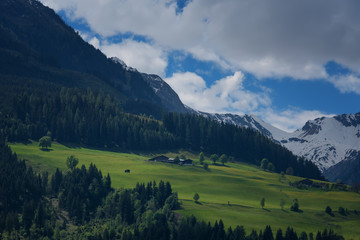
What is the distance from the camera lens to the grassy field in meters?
120

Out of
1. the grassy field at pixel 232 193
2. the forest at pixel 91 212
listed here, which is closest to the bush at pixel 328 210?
the grassy field at pixel 232 193

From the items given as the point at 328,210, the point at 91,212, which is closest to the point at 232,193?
the point at 328,210

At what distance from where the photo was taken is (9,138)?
626 ft

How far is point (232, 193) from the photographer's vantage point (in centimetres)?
15500

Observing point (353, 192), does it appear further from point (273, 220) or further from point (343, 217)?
point (273, 220)

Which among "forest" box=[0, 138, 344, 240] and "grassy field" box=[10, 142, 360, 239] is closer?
"forest" box=[0, 138, 344, 240]

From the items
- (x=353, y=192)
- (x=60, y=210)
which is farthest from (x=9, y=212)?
(x=353, y=192)

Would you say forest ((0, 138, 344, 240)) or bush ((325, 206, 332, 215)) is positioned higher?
bush ((325, 206, 332, 215))

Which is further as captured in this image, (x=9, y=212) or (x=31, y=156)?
(x=31, y=156)

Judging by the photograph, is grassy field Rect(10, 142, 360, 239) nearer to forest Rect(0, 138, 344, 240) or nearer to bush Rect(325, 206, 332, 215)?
bush Rect(325, 206, 332, 215)

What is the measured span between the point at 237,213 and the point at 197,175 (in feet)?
182

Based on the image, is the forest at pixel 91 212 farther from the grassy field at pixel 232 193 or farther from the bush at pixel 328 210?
the bush at pixel 328 210

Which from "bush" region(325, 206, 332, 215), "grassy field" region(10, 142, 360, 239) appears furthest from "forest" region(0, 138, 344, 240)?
"bush" region(325, 206, 332, 215)

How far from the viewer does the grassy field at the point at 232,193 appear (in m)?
120
